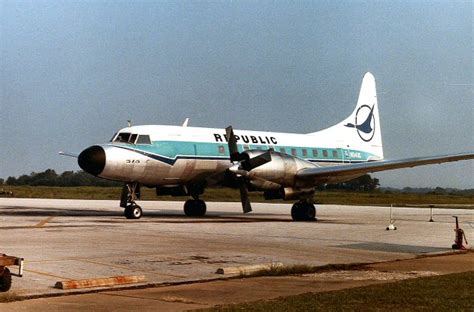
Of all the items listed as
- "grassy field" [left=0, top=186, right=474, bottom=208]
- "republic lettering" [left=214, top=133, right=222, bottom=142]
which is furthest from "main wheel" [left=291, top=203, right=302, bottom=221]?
"grassy field" [left=0, top=186, right=474, bottom=208]

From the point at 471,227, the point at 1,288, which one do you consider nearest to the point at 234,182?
the point at 471,227

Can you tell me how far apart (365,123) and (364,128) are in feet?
1.18

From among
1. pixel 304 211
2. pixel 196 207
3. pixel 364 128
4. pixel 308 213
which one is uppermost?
pixel 364 128

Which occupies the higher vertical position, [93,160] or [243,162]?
[93,160]

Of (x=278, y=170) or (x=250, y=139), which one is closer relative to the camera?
(x=278, y=170)

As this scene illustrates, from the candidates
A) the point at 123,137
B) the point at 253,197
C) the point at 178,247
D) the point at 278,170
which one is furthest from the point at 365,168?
the point at 253,197

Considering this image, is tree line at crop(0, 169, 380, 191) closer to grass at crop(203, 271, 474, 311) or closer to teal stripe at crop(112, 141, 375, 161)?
teal stripe at crop(112, 141, 375, 161)

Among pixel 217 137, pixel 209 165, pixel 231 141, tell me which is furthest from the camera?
pixel 217 137

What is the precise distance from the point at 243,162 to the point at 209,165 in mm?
2828

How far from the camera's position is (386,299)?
940cm

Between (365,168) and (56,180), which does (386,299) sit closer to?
(365,168)

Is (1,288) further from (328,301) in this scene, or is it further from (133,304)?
(328,301)

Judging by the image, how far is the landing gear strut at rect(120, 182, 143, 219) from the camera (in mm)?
27711

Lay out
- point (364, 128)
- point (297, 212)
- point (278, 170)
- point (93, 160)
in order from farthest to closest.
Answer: point (364, 128)
point (297, 212)
point (278, 170)
point (93, 160)
